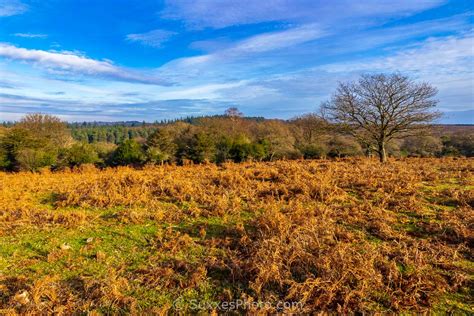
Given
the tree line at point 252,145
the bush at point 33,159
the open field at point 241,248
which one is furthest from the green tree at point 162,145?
the open field at point 241,248

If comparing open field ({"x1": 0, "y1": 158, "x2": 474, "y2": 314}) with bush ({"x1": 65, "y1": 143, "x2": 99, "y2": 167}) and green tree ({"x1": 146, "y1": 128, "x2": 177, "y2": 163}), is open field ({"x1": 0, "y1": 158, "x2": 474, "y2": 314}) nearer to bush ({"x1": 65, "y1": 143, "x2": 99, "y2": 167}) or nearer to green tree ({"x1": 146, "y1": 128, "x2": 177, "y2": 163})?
bush ({"x1": 65, "y1": 143, "x2": 99, "y2": 167})

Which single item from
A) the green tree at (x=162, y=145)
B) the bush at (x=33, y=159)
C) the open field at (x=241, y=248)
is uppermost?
the green tree at (x=162, y=145)

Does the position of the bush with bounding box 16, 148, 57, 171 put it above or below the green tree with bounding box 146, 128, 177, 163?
below

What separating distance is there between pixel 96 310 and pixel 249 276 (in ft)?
6.41

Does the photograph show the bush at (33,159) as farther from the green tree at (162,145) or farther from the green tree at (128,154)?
the green tree at (162,145)

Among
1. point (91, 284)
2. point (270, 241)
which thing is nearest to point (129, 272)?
point (91, 284)

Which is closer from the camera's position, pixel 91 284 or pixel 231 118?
pixel 91 284

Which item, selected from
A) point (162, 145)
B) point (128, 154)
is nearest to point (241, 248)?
point (128, 154)

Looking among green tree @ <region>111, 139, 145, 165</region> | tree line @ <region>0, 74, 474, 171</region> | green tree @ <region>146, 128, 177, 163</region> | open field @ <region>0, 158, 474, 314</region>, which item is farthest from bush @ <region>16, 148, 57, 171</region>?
open field @ <region>0, 158, 474, 314</region>

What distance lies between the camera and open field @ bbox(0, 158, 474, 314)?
3.55m

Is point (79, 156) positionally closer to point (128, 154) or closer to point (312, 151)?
point (128, 154)

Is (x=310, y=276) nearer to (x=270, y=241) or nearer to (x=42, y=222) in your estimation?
(x=270, y=241)

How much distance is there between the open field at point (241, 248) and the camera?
3.55m

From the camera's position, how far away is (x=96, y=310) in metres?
3.43
